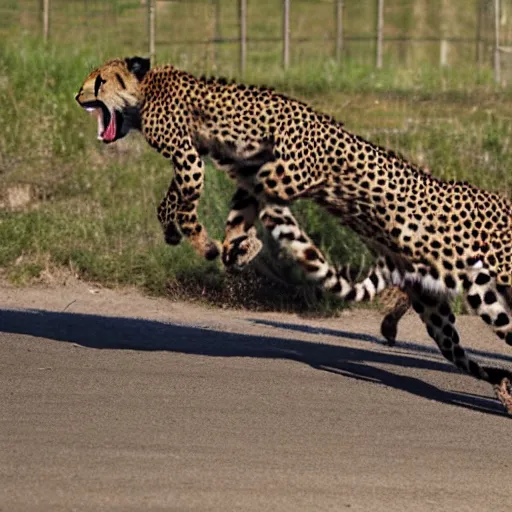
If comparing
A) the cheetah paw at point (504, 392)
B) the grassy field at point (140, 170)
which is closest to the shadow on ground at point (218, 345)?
the cheetah paw at point (504, 392)

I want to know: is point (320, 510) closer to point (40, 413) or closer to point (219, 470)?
point (219, 470)

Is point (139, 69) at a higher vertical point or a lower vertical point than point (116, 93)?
higher

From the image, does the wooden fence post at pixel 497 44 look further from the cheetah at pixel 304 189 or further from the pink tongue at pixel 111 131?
the pink tongue at pixel 111 131

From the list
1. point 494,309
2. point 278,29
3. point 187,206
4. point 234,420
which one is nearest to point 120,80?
point 187,206

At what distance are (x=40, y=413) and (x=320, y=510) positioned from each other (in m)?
1.54

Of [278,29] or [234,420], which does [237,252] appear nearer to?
[234,420]

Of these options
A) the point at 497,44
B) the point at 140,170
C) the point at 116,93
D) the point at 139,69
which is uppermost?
the point at 497,44

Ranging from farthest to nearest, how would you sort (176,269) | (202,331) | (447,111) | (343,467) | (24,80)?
(447,111) < (24,80) < (176,269) < (202,331) < (343,467)

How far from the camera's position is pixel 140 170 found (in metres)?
11.2

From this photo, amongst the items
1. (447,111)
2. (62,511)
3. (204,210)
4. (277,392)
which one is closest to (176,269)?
(204,210)

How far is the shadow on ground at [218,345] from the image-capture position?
711cm

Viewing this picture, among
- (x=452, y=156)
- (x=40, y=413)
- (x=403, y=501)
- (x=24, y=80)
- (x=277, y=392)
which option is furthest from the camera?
(x=24, y=80)

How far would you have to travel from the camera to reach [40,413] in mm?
5977

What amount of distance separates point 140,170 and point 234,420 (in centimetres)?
543
